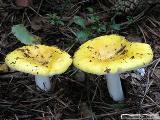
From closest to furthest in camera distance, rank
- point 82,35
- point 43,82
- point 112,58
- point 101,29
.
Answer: point 112,58 < point 43,82 < point 82,35 < point 101,29

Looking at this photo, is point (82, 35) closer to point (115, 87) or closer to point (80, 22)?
point (80, 22)

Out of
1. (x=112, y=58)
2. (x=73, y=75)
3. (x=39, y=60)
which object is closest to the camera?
(x=112, y=58)

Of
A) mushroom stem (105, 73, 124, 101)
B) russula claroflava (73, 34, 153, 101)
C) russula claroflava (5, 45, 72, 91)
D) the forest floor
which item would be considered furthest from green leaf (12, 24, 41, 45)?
mushroom stem (105, 73, 124, 101)

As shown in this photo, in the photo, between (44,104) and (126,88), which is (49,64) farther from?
(126,88)

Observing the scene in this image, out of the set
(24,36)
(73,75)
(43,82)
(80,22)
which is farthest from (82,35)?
(43,82)

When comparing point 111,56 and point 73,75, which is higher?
point 111,56

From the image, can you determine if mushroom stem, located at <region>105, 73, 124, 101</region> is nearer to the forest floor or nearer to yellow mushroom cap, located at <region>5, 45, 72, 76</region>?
the forest floor

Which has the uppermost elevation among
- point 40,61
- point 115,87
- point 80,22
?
point 80,22
